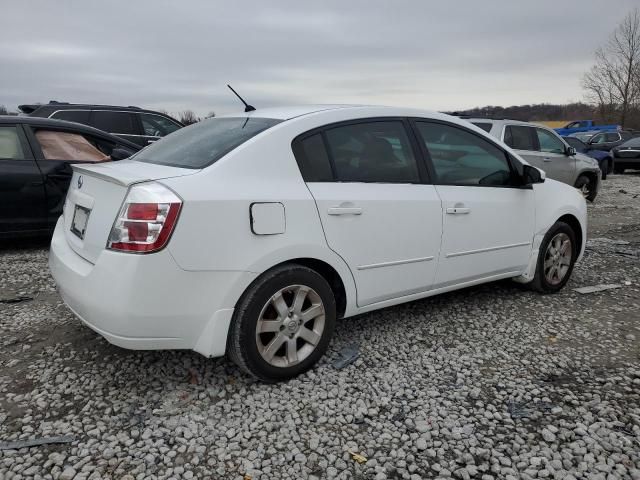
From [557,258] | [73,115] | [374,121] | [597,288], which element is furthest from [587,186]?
[73,115]

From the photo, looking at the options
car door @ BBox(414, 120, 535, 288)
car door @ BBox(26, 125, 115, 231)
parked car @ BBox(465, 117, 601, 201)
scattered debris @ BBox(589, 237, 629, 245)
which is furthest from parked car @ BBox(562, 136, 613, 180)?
car door @ BBox(26, 125, 115, 231)

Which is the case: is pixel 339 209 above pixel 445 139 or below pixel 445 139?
below

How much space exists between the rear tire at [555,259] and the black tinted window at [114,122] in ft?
27.2

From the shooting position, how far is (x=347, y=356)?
3.37m

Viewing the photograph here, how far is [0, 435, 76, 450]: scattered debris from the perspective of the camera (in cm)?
241

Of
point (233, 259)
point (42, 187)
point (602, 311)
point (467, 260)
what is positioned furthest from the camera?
point (42, 187)

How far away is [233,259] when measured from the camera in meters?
2.66

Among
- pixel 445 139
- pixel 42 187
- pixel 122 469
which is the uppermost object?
pixel 445 139

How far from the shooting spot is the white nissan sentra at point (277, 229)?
2.55 metres

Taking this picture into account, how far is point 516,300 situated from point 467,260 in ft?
3.30

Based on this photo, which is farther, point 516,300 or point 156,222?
point 516,300

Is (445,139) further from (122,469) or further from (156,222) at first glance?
(122,469)

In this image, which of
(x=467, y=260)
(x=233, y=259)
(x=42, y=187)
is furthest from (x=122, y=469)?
(x=42, y=187)

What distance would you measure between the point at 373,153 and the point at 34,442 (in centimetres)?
246
